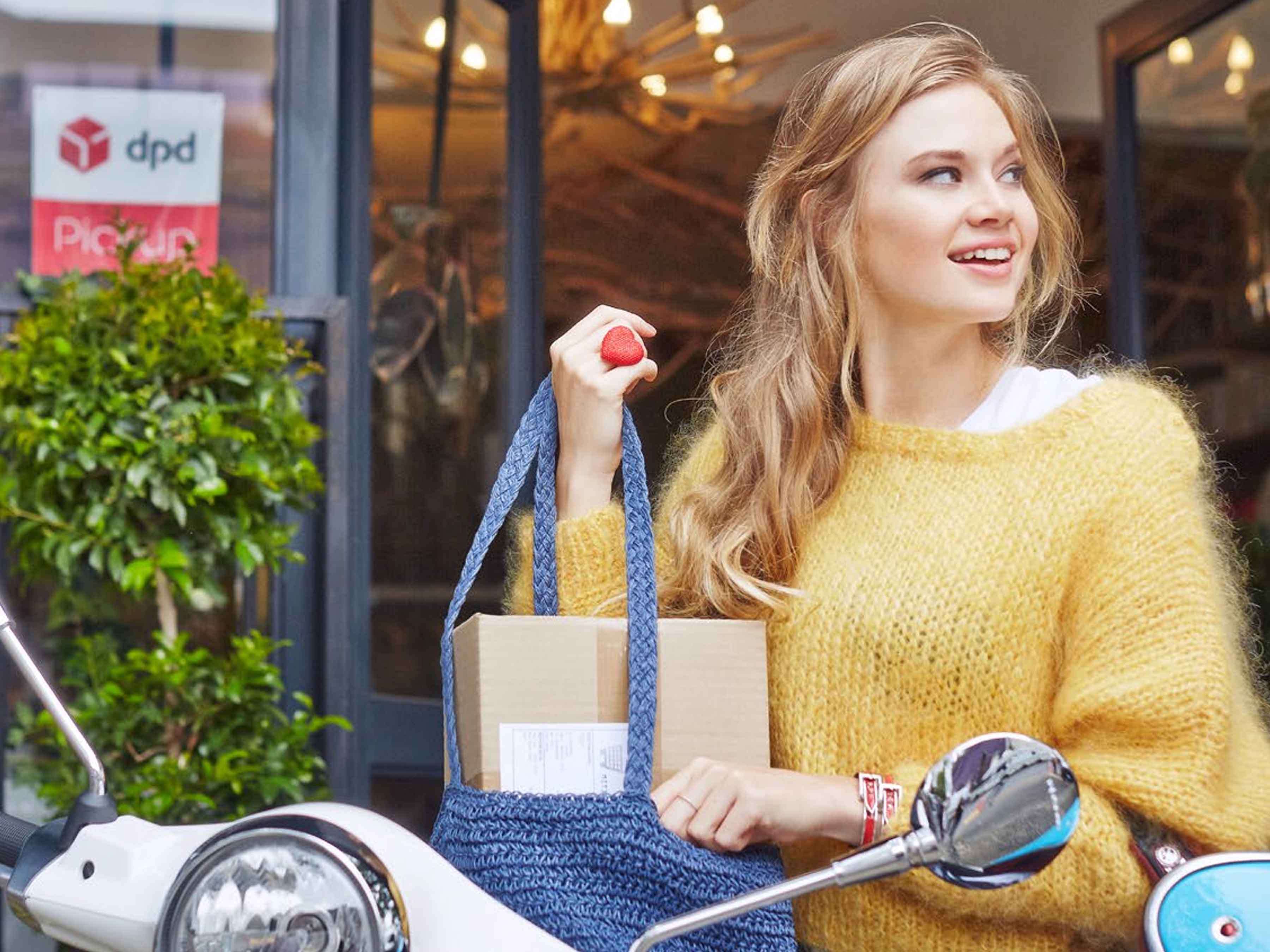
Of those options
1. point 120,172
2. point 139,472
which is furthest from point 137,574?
point 120,172

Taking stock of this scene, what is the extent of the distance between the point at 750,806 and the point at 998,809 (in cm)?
32

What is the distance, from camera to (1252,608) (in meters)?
1.66

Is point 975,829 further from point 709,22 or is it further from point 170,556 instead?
point 709,22

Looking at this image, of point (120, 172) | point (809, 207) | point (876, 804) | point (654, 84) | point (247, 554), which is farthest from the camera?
point (654, 84)

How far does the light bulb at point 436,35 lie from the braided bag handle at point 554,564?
2.50 metres

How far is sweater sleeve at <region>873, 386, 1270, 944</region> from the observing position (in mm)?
1195

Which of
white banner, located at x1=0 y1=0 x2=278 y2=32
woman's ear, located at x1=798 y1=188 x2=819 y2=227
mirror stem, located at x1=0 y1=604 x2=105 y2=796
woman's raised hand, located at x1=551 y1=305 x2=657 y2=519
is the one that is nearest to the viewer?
mirror stem, located at x1=0 y1=604 x2=105 y2=796

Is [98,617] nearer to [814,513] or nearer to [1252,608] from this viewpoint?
[814,513]

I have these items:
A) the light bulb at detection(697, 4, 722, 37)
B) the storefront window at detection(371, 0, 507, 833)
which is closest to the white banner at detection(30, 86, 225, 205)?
the storefront window at detection(371, 0, 507, 833)

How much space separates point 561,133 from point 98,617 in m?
4.48

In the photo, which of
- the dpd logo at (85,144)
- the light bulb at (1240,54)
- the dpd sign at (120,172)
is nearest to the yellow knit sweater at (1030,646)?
the dpd sign at (120,172)

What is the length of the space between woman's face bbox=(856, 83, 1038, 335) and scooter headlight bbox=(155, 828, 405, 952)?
804 mm

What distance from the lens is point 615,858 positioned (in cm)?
113

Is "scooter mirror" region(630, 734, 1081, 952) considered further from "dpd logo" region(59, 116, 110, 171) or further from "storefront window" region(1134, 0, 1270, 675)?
"storefront window" region(1134, 0, 1270, 675)
